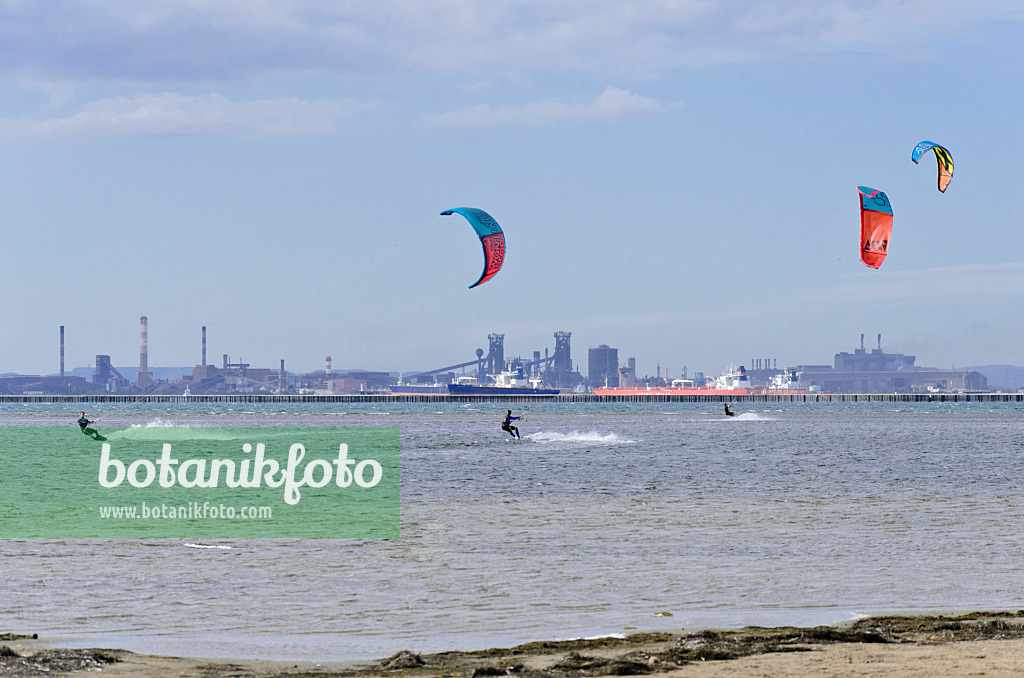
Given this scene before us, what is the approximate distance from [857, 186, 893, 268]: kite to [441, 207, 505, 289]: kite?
14.5m

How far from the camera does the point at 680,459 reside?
4156 cm

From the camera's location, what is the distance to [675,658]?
9656mm


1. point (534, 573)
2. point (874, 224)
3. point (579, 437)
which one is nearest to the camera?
point (534, 573)

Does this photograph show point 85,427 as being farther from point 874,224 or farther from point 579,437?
point 874,224

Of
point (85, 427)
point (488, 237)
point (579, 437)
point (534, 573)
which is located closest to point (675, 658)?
point (534, 573)

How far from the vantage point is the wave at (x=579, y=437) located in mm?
57928

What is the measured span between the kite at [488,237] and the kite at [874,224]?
14546mm

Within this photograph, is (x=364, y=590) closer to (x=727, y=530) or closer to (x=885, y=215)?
(x=727, y=530)

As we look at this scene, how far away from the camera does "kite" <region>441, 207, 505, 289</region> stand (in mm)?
49188

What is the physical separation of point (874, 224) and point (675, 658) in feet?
134

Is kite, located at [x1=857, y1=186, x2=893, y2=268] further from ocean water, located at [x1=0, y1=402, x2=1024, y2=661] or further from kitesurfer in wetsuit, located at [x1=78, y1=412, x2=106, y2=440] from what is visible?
kitesurfer in wetsuit, located at [x1=78, y1=412, x2=106, y2=440]

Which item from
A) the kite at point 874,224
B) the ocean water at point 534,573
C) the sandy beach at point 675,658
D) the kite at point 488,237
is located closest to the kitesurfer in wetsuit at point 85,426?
the kite at point 488,237

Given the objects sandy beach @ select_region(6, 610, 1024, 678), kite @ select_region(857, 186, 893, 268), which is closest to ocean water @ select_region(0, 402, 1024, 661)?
sandy beach @ select_region(6, 610, 1024, 678)

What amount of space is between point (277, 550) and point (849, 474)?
21388 mm
